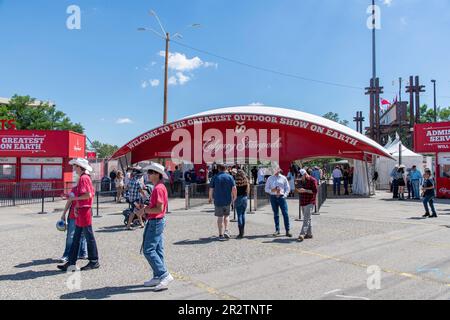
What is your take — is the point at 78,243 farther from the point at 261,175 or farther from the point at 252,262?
the point at 261,175

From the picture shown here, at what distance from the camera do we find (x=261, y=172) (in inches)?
1041

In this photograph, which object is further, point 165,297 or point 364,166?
point 364,166

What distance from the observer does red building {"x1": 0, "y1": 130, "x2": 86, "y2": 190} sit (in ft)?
73.4

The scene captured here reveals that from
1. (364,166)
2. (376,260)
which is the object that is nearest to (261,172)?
(364,166)

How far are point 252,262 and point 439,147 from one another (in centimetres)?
1805

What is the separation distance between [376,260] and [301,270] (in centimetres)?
170

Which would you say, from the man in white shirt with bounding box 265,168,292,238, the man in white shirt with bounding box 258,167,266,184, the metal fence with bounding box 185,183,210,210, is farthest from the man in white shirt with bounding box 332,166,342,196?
the man in white shirt with bounding box 265,168,292,238

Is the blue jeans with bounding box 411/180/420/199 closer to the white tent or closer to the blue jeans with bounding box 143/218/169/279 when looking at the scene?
the white tent

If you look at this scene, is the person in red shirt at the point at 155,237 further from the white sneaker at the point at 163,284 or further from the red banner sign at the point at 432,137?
the red banner sign at the point at 432,137

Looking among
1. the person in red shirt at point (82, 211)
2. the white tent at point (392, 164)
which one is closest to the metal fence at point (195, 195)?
the person in red shirt at point (82, 211)

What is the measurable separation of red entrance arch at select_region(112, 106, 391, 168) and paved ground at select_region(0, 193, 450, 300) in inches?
466
